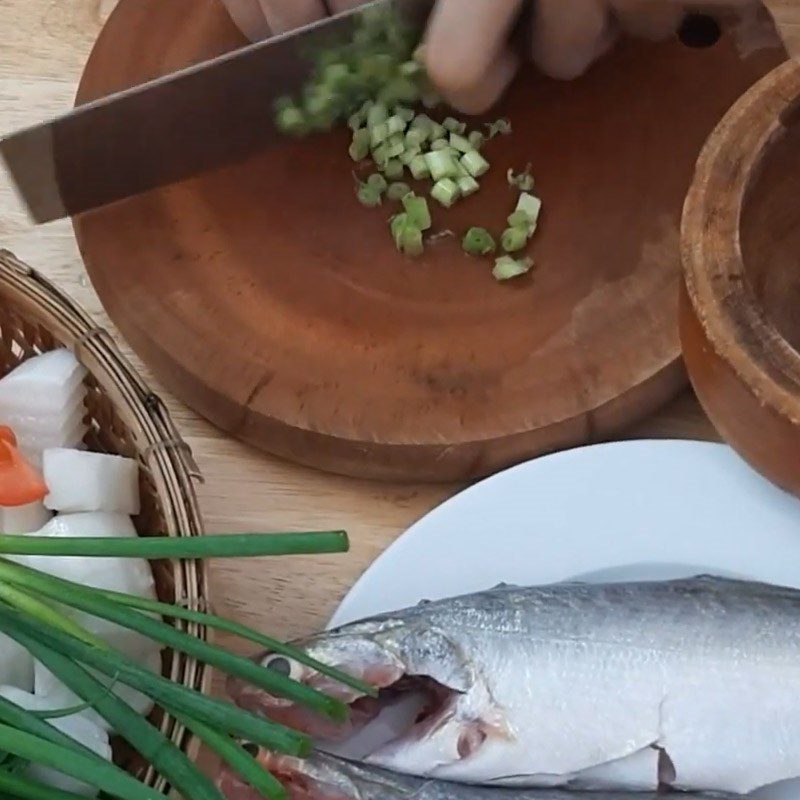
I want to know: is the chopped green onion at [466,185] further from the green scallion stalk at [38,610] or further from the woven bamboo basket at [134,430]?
the green scallion stalk at [38,610]

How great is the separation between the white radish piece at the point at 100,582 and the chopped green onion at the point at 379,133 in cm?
46

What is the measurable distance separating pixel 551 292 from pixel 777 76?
0.29 meters

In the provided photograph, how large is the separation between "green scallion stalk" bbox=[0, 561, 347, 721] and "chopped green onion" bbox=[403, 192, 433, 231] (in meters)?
0.51

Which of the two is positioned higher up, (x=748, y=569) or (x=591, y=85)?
(x=591, y=85)

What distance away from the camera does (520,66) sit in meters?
1.22

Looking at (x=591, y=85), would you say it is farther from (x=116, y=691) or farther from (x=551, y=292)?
(x=116, y=691)

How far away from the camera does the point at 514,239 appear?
113 centimetres

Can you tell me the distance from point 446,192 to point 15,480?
480 millimetres

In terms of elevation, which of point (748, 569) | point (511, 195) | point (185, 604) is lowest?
point (748, 569)

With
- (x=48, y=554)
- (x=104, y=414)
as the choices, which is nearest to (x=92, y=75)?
(x=104, y=414)

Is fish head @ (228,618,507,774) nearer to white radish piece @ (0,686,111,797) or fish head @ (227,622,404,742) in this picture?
fish head @ (227,622,404,742)

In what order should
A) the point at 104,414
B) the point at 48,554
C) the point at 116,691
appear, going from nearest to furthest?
the point at 48,554, the point at 116,691, the point at 104,414

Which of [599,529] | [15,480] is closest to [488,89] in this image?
[599,529]

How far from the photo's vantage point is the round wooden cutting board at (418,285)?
1.07 meters
